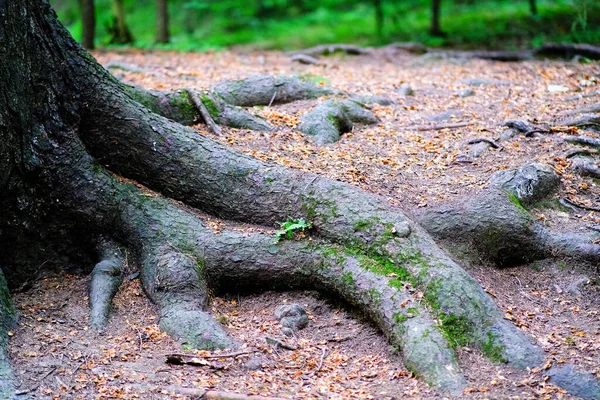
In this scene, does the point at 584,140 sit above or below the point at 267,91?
below

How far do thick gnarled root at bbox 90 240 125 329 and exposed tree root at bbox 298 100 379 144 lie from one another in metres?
2.60

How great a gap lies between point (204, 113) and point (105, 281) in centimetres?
240

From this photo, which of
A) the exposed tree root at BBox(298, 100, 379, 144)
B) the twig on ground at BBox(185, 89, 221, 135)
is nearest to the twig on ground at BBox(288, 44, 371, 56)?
the exposed tree root at BBox(298, 100, 379, 144)

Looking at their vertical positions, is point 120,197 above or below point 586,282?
above

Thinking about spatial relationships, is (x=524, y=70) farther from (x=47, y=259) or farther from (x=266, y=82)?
(x=47, y=259)

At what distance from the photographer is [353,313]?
5.08m

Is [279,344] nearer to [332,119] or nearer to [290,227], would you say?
[290,227]

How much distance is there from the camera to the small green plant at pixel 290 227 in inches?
207

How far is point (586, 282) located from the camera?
5.25 metres

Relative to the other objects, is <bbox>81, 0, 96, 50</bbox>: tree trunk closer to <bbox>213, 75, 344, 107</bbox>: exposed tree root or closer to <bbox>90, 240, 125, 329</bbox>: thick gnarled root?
<bbox>213, 75, 344, 107</bbox>: exposed tree root

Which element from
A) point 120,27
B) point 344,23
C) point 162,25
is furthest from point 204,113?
point 344,23

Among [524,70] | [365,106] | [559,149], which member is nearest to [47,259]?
[365,106]

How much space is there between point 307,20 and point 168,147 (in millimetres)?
14628

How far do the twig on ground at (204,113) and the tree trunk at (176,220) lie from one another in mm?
817
